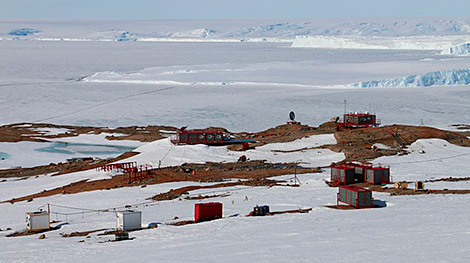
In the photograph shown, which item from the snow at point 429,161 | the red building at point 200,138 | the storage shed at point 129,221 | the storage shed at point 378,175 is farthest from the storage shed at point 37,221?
the red building at point 200,138

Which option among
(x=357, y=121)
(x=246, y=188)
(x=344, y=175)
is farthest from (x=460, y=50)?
(x=246, y=188)

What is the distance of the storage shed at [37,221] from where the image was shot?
21875 millimetres

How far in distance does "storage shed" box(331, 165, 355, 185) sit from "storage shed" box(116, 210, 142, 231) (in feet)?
32.2

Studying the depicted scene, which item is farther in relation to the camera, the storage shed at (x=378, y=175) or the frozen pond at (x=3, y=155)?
the frozen pond at (x=3, y=155)

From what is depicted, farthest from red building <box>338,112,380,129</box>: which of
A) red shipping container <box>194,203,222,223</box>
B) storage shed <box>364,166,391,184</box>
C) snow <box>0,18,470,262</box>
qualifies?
red shipping container <box>194,203,222,223</box>

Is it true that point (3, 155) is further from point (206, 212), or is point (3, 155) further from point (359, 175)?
point (206, 212)

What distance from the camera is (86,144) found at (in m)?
48.6

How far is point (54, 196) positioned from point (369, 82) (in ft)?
193

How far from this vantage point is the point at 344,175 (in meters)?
27.4

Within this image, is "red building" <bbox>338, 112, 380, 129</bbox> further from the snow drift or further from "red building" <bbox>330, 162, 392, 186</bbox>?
the snow drift

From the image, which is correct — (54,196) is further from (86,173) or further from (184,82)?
(184,82)

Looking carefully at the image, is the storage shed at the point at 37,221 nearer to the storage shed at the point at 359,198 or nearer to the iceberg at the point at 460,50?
the storage shed at the point at 359,198

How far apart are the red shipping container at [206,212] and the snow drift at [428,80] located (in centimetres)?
6153

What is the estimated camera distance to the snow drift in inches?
3204
